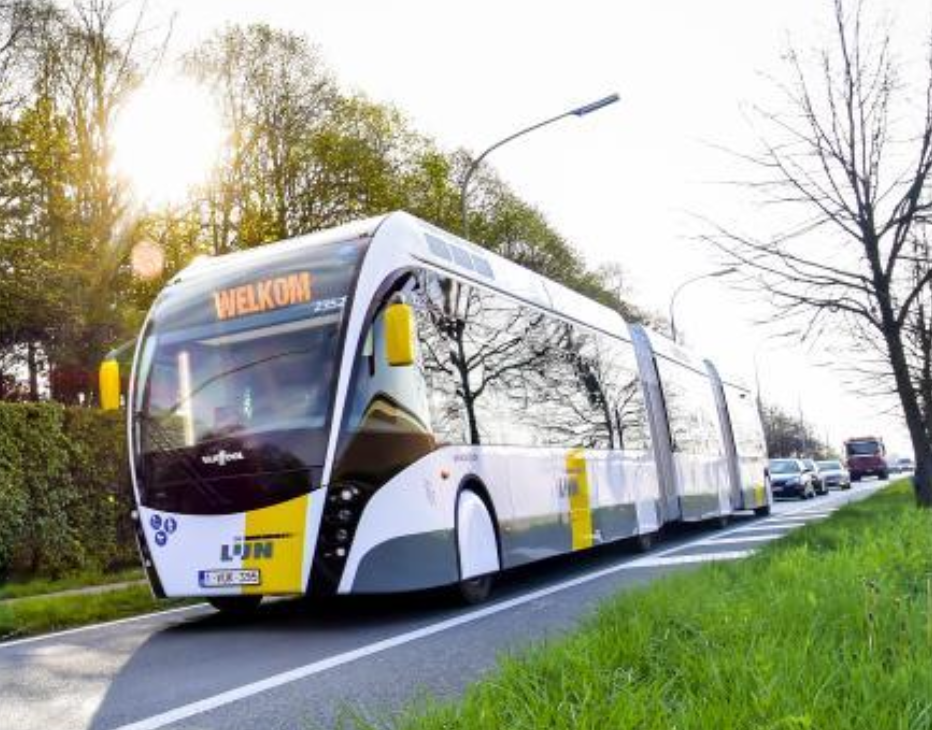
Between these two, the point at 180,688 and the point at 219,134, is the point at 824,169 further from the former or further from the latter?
the point at 219,134

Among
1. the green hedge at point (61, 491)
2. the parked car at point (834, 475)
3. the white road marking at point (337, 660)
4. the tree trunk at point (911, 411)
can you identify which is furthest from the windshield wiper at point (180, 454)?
the parked car at point (834, 475)

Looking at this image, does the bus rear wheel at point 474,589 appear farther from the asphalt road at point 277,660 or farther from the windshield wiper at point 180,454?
the windshield wiper at point 180,454

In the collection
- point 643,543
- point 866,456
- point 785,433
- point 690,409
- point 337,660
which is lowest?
point 337,660

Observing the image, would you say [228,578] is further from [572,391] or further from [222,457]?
[572,391]

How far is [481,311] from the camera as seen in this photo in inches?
415

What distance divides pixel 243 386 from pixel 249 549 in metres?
1.30

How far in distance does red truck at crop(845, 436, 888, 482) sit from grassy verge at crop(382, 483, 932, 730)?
6417 cm

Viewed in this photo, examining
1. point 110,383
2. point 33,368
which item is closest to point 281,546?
point 110,383

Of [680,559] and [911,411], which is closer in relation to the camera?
[680,559]

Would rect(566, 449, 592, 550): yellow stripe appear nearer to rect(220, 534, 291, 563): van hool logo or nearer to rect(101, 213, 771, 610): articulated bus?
rect(101, 213, 771, 610): articulated bus

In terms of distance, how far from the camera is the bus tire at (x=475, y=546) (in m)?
9.02

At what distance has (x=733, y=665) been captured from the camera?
12.7 ft

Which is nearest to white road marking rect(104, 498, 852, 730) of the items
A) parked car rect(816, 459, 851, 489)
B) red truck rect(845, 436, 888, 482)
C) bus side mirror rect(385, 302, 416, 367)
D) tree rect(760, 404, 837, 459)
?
bus side mirror rect(385, 302, 416, 367)

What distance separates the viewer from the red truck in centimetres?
6646
